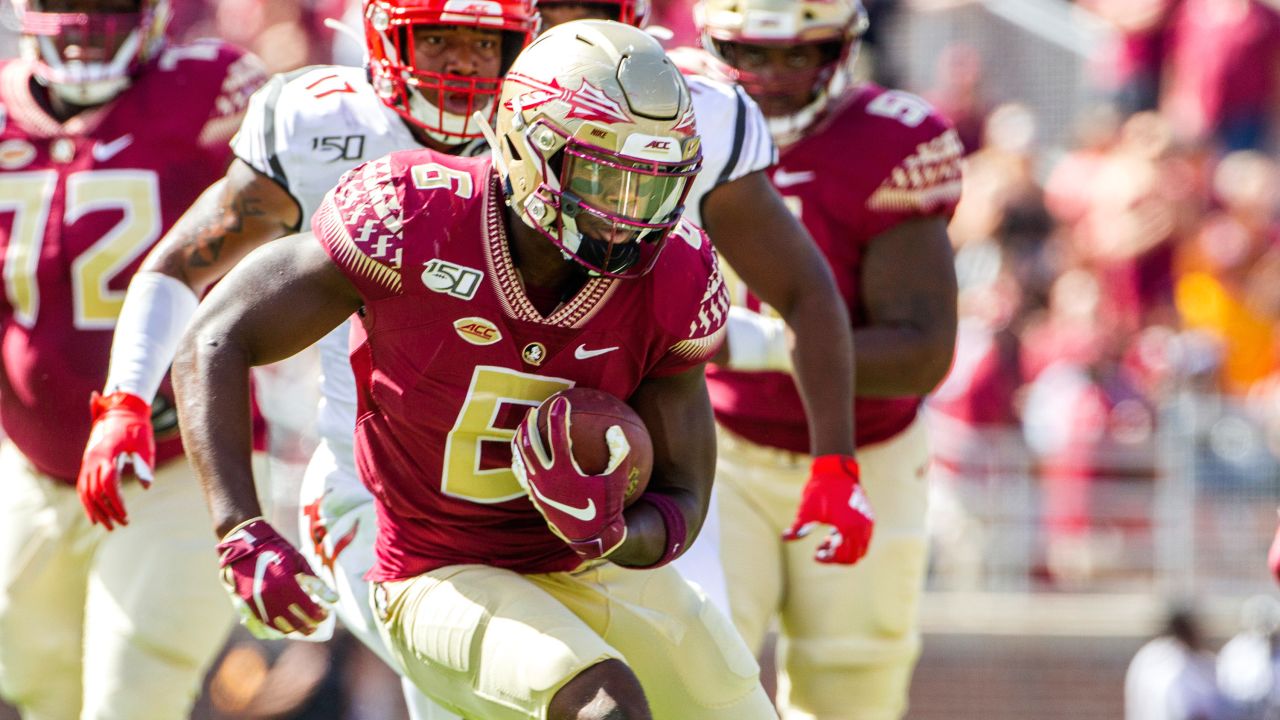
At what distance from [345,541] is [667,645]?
2.78ft

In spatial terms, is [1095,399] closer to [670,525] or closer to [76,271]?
[76,271]

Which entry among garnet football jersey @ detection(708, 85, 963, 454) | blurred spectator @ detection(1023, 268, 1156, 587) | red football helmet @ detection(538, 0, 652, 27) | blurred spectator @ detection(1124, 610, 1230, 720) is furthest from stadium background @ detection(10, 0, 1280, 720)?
red football helmet @ detection(538, 0, 652, 27)

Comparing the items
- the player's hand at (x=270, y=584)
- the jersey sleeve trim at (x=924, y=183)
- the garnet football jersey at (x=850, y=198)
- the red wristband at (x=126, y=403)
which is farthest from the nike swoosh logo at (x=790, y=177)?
the player's hand at (x=270, y=584)

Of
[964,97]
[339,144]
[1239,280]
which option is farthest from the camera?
[964,97]

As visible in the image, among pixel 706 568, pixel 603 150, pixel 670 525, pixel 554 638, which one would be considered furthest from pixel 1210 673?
pixel 603 150

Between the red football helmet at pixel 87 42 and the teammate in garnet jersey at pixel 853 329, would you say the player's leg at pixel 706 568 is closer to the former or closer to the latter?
the teammate in garnet jersey at pixel 853 329

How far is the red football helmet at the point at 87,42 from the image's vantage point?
16.2 ft

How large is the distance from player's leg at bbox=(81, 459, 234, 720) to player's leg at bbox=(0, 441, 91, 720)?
0.09 metres

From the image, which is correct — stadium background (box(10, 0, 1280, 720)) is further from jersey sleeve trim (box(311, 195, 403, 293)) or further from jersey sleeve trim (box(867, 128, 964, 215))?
jersey sleeve trim (box(311, 195, 403, 293))

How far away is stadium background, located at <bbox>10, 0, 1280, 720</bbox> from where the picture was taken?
8.51 metres

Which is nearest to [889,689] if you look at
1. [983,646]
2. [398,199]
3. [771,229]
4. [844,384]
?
[844,384]

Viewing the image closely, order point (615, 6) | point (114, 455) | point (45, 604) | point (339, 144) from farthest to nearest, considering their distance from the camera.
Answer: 1. point (45, 604)
2. point (615, 6)
3. point (339, 144)
4. point (114, 455)

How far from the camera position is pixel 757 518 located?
16.6ft

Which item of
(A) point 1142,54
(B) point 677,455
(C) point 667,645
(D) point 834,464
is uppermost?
(B) point 677,455
